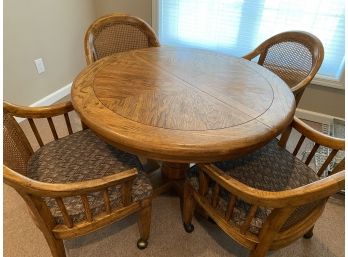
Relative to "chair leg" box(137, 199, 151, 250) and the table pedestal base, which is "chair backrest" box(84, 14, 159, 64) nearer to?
the table pedestal base

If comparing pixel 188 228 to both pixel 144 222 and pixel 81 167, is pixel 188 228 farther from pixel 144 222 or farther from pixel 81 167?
pixel 81 167

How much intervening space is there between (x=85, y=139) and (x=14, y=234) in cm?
69

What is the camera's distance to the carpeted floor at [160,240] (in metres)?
1.33

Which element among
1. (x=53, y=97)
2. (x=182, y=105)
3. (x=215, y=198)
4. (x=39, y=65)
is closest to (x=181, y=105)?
(x=182, y=105)

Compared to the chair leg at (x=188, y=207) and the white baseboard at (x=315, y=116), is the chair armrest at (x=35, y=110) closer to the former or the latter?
the chair leg at (x=188, y=207)

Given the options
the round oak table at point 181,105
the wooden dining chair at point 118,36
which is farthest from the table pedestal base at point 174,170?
the wooden dining chair at point 118,36

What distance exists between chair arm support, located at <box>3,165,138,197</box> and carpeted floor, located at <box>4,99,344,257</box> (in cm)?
65

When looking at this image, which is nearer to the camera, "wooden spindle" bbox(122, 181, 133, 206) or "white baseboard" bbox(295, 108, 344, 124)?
"wooden spindle" bbox(122, 181, 133, 206)

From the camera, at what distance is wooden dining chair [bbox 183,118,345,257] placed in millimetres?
741

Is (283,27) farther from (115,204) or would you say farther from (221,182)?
(115,204)

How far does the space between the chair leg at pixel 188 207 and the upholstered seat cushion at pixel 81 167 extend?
7.9 inches

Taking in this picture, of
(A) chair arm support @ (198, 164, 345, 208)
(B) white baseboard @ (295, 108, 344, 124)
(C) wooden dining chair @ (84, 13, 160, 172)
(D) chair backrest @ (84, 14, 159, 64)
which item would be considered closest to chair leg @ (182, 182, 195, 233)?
(A) chair arm support @ (198, 164, 345, 208)

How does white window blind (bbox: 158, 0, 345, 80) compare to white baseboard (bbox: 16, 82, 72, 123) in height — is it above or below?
above

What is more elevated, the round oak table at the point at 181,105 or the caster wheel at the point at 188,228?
the round oak table at the point at 181,105
